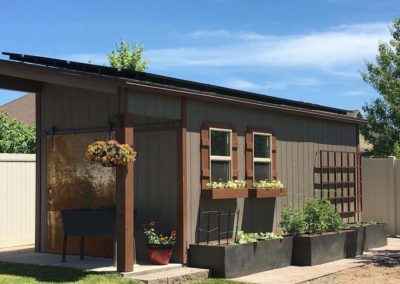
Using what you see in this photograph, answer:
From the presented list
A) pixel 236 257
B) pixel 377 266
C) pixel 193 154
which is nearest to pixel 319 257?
pixel 377 266

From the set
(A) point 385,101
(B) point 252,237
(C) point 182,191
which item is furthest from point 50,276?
(A) point 385,101

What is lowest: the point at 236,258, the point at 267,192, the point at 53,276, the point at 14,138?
the point at 53,276

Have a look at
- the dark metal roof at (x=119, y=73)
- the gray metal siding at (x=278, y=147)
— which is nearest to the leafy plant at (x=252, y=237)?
the gray metal siding at (x=278, y=147)

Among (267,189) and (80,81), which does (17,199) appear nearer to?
(80,81)

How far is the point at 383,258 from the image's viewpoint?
11.8 metres

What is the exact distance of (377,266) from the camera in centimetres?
1087

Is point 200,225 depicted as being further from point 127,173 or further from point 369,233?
point 369,233

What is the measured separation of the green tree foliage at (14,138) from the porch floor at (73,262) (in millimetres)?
7038

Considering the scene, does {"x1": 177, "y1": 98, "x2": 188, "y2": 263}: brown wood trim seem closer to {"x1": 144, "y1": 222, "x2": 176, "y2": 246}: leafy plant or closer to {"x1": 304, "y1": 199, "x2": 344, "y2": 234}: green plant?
{"x1": 144, "y1": 222, "x2": 176, "y2": 246}: leafy plant

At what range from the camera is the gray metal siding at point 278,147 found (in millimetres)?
10359

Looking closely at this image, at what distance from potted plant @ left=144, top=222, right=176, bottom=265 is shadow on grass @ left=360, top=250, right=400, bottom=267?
3691 millimetres

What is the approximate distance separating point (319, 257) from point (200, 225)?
2.27 meters

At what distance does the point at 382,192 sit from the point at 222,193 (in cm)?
650

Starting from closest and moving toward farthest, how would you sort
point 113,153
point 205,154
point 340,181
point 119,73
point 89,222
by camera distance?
point 113,153, point 89,222, point 119,73, point 205,154, point 340,181
